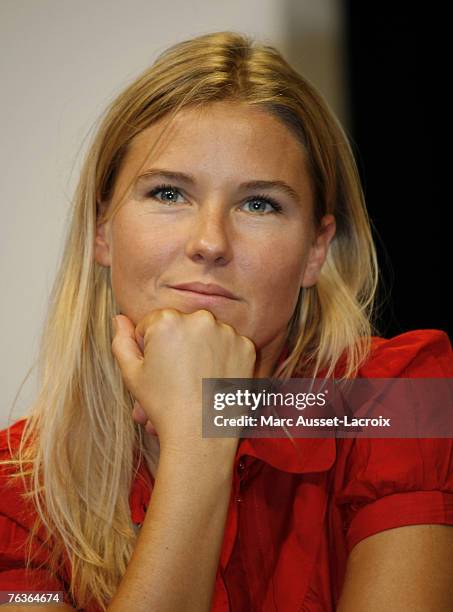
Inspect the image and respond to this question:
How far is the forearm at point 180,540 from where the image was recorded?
82 cm

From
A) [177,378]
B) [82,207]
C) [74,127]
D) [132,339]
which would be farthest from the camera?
[74,127]

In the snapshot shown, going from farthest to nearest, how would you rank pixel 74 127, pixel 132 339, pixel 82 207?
pixel 74 127, pixel 82 207, pixel 132 339

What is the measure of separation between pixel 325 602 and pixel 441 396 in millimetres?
304

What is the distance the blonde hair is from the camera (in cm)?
104

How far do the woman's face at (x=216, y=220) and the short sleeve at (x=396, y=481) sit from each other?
0.20 meters

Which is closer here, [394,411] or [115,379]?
[394,411]

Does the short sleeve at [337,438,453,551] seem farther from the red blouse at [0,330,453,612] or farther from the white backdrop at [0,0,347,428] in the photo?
the white backdrop at [0,0,347,428]

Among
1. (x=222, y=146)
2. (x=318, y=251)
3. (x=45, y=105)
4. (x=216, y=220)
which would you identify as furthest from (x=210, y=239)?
(x=45, y=105)

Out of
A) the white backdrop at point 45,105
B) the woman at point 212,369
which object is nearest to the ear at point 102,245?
the woman at point 212,369

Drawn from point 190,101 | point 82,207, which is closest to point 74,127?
point 82,207

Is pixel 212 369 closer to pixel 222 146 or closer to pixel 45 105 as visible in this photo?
pixel 222 146

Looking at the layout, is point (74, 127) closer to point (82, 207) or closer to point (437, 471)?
point (82, 207)

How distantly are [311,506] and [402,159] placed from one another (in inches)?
29.8

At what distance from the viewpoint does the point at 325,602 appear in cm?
100
